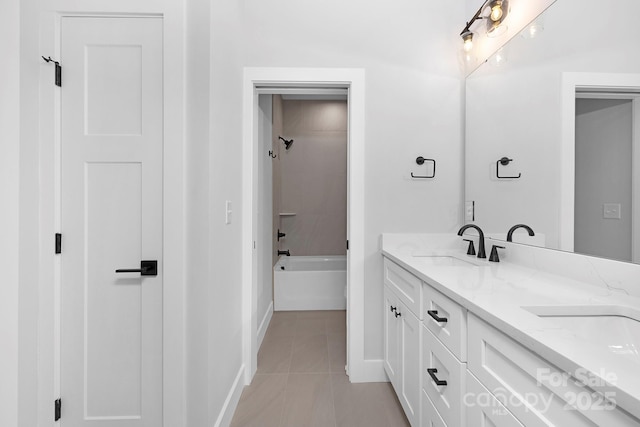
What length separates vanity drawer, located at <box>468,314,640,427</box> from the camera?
55 cm

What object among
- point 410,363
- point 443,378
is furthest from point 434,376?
point 410,363

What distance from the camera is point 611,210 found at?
1.12 m

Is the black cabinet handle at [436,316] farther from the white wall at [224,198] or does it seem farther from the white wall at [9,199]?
the white wall at [9,199]

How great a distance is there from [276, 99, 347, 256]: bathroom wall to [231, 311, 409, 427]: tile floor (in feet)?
5.63

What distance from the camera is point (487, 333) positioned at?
0.88 meters

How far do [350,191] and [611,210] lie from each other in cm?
136

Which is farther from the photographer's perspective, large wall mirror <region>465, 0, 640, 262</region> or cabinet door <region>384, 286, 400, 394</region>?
cabinet door <region>384, 286, 400, 394</region>

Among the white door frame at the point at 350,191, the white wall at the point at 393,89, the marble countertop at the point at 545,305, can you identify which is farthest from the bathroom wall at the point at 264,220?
the marble countertop at the point at 545,305

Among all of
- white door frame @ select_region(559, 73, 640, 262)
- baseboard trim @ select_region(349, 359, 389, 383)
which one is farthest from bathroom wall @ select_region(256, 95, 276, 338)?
white door frame @ select_region(559, 73, 640, 262)

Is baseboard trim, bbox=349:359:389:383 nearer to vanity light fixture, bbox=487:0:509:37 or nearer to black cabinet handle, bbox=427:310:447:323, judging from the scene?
black cabinet handle, bbox=427:310:447:323

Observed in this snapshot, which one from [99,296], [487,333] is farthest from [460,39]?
[99,296]

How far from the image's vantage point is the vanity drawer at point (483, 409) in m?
0.79

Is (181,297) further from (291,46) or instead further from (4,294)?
(291,46)

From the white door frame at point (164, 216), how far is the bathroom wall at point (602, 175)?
168 centimetres
